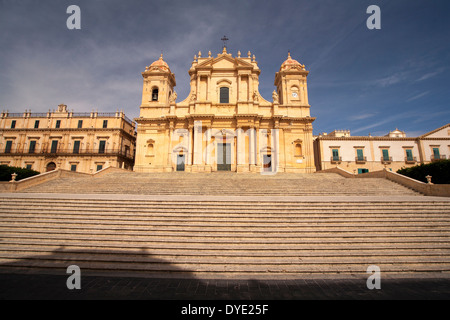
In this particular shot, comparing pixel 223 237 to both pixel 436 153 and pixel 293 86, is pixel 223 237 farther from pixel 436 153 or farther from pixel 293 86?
pixel 436 153

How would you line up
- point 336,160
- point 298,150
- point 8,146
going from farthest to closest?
point 8,146, point 336,160, point 298,150

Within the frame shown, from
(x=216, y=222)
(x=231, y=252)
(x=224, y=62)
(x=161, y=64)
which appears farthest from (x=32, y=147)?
(x=231, y=252)

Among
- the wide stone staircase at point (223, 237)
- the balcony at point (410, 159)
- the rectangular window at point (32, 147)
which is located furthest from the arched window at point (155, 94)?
the balcony at point (410, 159)

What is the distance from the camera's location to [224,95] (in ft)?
93.6

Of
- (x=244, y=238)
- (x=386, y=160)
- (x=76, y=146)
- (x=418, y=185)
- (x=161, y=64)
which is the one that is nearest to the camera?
(x=244, y=238)

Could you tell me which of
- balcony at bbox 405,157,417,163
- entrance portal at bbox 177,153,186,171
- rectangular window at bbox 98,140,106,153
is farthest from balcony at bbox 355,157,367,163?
rectangular window at bbox 98,140,106,153

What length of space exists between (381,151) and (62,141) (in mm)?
47205

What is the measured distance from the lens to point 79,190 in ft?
47.1

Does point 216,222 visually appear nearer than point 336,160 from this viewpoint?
Yes

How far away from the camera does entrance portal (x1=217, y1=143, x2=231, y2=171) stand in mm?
26205

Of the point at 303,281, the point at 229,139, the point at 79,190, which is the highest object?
the point at 229,139
